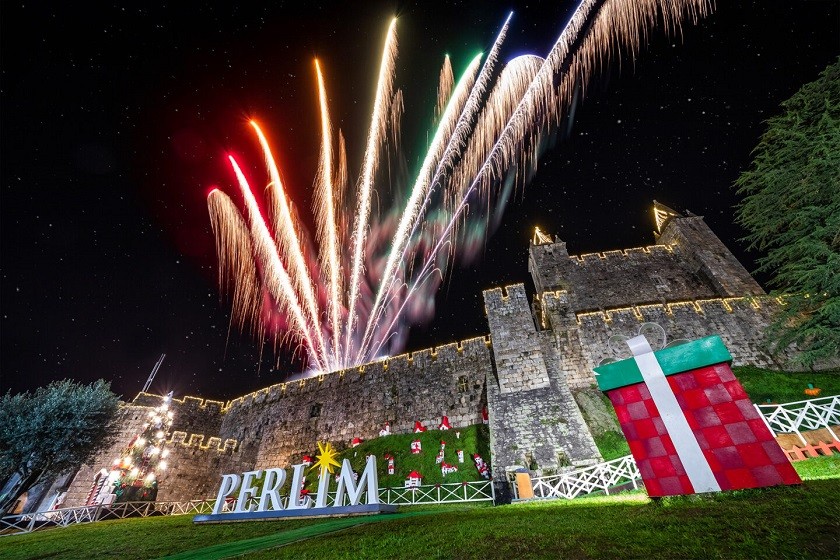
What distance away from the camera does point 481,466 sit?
16.2 m

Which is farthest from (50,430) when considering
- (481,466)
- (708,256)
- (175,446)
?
(708,256)

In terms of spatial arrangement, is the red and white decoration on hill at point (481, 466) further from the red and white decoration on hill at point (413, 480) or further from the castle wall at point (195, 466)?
the castle wall at point (195, 466)

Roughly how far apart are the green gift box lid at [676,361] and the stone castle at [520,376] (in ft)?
35.9

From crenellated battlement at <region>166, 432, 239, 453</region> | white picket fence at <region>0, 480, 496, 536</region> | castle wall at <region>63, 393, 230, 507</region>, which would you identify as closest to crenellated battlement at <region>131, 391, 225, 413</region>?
castle wall at <region>63, 393, 230, 507</region>

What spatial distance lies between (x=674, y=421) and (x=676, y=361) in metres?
0.87

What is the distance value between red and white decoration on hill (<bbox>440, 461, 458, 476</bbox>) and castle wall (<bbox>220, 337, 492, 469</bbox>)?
335cm

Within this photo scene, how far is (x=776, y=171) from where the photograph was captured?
46.4 feet

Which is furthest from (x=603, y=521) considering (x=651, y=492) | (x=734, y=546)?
(x=734, y=546)

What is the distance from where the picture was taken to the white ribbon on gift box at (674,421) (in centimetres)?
450

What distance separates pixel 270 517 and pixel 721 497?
12.4 meters

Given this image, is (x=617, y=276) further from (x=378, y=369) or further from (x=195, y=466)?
(x=195, y=466)

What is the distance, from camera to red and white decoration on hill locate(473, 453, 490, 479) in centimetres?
1572

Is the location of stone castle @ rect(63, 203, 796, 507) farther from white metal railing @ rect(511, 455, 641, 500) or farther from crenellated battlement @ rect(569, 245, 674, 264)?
white metal railing @ rect(511, 455, 641, 500)

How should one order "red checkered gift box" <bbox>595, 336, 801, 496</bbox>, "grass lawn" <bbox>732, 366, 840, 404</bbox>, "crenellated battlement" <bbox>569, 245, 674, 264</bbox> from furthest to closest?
"crenellated battlement" <bbox>569, 245, 674, 264</bbox>, "grass lawn" <bbox>732, 366, 840, 404</bbox>, "red checkered gift box" <bbox>595, 336, 801, 496</bbox>
